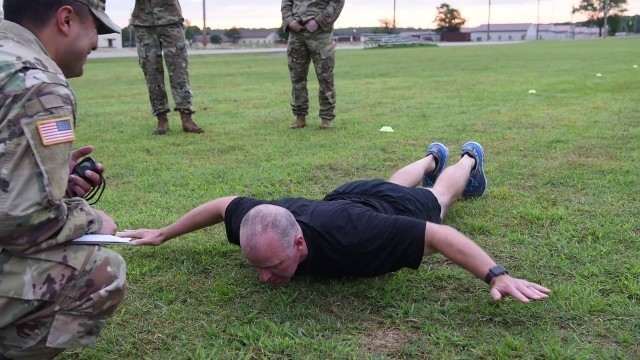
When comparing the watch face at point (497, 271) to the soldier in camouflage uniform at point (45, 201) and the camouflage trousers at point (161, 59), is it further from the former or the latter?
the camouflage trousers at point (161, 59)

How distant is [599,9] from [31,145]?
109m

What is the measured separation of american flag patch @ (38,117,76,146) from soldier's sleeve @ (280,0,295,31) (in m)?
5.18

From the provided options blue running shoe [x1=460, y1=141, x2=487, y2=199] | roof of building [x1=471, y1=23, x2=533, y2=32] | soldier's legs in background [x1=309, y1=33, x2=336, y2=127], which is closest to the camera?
blue running shoe [x1=460, y1=141, x2=487, y2=199]

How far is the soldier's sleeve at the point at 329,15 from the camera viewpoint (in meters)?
6.41

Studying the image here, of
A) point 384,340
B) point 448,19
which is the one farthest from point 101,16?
point 448,19

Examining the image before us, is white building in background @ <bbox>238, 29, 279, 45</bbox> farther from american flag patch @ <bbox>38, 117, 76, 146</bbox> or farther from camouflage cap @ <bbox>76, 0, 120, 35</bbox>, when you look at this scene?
american flag patch @ <bbox>38, 117, 76, 146</bbox>

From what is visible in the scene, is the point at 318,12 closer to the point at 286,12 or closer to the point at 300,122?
the point at 286,12

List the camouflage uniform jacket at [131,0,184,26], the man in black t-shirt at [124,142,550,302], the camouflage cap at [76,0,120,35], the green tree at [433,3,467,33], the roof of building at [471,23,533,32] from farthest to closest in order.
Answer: the roof of building at [471,23,533,32] < the green tree at [433,3,467,33] < the camouflage uniform jacket at [131,0,184,26] < the man in black t-shirt at [124,142,550,302] < the camouflage cap at [76,0,120,35]

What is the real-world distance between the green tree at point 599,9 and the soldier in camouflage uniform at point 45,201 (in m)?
99.8

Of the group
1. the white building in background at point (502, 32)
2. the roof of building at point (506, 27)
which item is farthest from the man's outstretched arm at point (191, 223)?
the roof of building at point (506, 27)

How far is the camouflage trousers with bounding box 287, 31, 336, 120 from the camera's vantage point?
21.5 ft

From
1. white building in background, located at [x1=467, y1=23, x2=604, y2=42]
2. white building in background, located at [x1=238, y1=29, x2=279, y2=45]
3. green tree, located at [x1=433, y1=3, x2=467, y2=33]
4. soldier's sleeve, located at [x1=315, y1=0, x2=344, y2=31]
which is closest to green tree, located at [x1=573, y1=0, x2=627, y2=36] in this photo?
white building in background, located at [x1=467, y1=23, x2=604, y2=42]

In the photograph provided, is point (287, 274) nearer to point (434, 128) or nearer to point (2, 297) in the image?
point (2, 297)

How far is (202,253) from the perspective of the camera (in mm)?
2967
